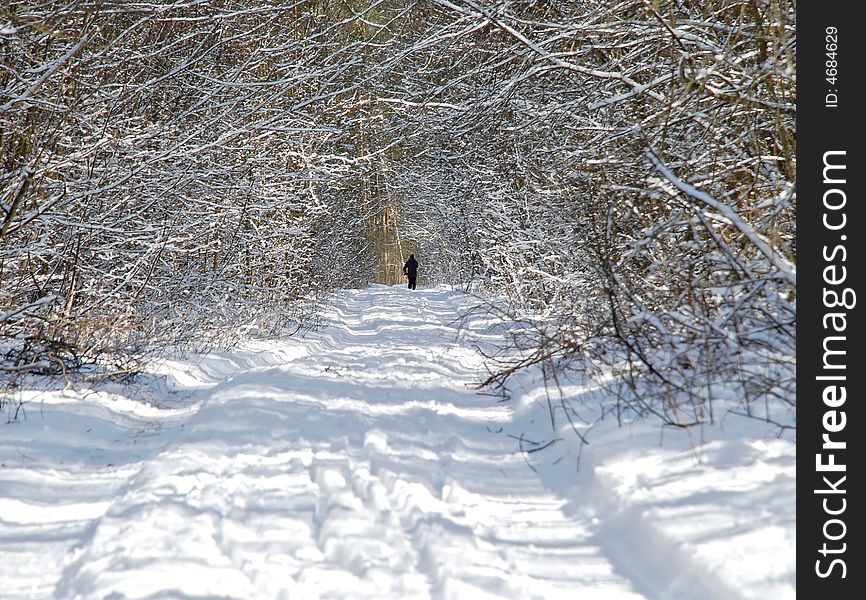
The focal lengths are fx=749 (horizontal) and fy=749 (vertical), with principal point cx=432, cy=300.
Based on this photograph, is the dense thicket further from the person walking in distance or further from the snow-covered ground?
the person walking in distance

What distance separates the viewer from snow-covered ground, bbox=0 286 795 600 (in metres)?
2.96

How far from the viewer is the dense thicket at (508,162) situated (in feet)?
16.9

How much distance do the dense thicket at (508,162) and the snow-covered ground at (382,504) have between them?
0.76 m

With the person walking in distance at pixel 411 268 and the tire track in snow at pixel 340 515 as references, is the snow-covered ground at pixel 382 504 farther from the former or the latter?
the person walking in distance at pixel 411 268

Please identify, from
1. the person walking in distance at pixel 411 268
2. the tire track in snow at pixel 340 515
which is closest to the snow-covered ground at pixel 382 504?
the tire track in snow at pixel 340 515

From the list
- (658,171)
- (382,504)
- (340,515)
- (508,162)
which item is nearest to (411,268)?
(508,162)

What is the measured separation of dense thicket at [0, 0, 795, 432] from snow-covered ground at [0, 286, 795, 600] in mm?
756

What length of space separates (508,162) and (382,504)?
681cm

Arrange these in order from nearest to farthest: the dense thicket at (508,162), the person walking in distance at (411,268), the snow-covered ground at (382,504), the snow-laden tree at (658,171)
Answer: the snow-covered ground at (382,504)
the snow-laden tree at (658,171)
the dense thicket at (508,162)
the person walking in distance at (411,268)

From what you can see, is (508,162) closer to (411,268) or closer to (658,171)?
(658,171)

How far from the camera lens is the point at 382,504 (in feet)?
12.8

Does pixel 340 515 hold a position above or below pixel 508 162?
below

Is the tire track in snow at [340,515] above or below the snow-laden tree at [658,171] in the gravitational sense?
below
